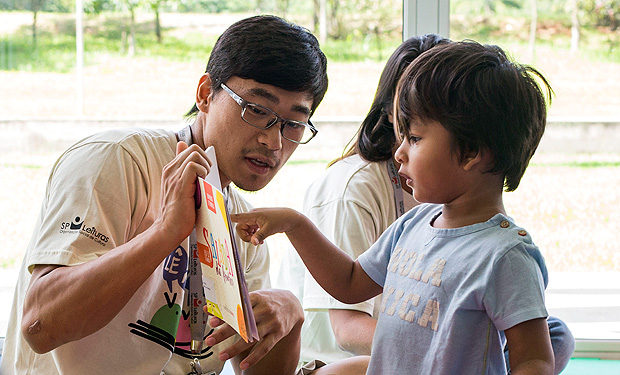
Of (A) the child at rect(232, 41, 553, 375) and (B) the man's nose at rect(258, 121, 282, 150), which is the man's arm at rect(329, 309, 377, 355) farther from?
(B) the man's nose at rect(258, 121, 282, 150)

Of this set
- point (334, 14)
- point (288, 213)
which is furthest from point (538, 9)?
point (288, 213)

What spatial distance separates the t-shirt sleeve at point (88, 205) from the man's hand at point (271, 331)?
0.28 meters

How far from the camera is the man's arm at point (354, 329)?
1572 millimetres

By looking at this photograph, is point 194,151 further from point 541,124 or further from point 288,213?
point 541,124

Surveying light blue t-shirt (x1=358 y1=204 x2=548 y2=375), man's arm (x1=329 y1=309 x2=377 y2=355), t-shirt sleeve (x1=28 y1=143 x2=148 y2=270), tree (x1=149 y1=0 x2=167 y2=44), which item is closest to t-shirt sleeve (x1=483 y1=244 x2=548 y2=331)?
light blue t-shirt (x1=358 y1=204 x2=548 y2=375)

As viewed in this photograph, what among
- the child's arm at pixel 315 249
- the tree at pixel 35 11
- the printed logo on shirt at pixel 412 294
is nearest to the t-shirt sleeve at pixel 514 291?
the printed logo on shirt at pixel 412 294

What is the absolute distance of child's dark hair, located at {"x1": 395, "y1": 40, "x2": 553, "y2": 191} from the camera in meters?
1.17

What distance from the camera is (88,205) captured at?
1322mm

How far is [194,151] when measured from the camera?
4.00 feet

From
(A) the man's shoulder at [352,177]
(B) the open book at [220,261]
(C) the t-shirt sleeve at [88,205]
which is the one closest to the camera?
(B) the open book at [220,261]

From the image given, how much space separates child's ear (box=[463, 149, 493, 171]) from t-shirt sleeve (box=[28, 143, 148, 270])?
673 mm

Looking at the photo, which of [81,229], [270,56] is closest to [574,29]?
[270,56]

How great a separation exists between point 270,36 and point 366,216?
53cm

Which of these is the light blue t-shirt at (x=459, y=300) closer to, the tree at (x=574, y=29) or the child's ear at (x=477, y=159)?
the child's ear at (x=477, y=159)
